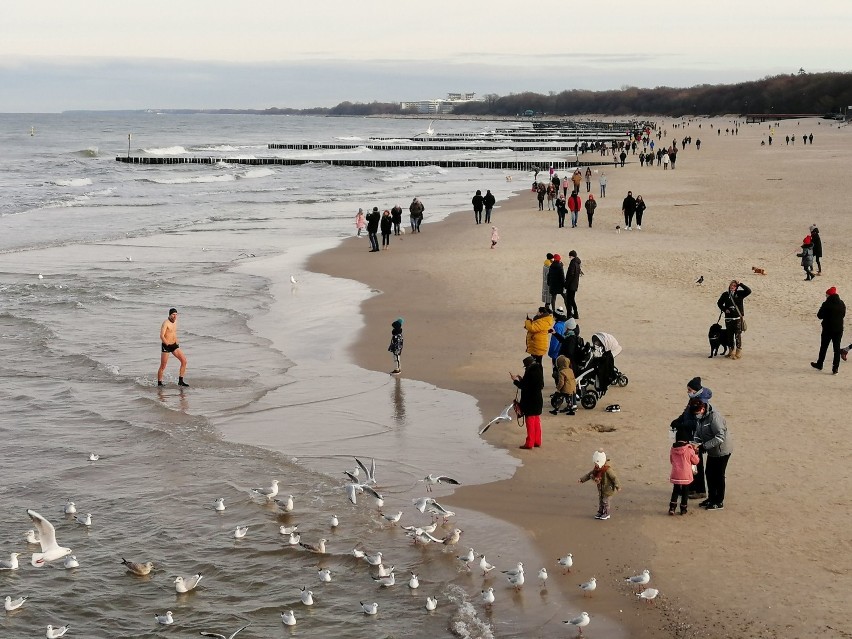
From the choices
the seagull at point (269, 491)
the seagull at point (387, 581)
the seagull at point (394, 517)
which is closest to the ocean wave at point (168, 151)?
the seagull at point (269, 491)

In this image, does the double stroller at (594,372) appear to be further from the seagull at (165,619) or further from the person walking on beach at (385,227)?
the person walking on beach at (385,227)

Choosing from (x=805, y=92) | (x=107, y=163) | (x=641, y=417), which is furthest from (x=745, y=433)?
(x=805, y=92)

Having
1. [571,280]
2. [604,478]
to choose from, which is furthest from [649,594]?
[571,280]

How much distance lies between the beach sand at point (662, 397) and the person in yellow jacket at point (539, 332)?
76 cm

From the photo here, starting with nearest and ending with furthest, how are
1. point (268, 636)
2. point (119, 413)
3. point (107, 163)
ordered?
1. point (268, 636)
2. point (119, 413)
3. point (107, 163)

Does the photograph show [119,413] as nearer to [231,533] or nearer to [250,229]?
[231,533]

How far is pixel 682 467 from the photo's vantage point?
974 centimetres

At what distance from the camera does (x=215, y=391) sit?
48.7ft

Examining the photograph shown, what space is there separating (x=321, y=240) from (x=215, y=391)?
17.5 meters

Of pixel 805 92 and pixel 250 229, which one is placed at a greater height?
pixel 805 92

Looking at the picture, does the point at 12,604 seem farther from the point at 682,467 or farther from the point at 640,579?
the point at 682,467

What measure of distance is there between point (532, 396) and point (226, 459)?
3.81 m

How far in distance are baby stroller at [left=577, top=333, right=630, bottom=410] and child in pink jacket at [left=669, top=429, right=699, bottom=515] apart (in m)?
3.38

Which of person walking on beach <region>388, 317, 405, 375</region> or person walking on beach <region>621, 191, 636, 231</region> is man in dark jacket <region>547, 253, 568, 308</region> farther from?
person walking on beach <region>621, 191, 636, 231</region>
